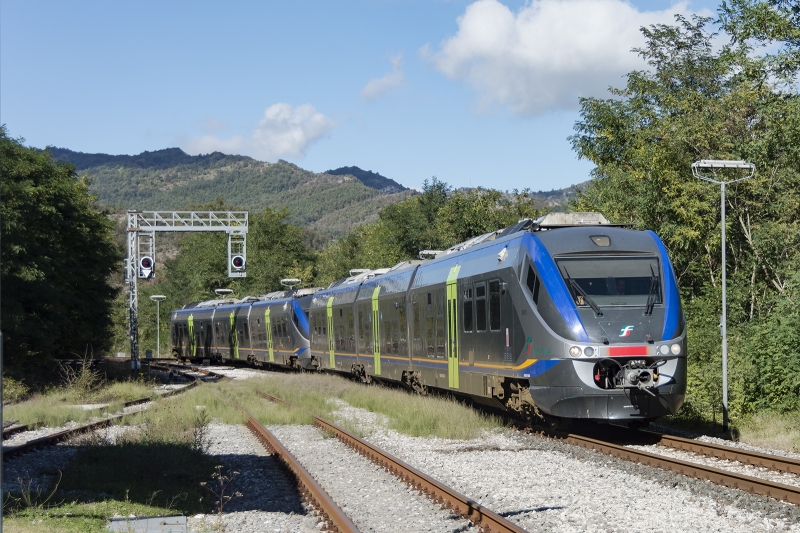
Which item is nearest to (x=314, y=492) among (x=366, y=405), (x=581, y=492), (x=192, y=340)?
(x=581, y=492)

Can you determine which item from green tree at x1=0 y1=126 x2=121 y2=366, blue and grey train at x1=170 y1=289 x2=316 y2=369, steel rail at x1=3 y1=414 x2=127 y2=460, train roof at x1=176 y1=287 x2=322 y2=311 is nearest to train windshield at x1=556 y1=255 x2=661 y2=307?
steel rail at x1=3 y1=414 x2=127 y2=460

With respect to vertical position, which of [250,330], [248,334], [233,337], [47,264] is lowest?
[233,337]

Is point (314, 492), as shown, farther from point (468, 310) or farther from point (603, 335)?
point (468, 310)

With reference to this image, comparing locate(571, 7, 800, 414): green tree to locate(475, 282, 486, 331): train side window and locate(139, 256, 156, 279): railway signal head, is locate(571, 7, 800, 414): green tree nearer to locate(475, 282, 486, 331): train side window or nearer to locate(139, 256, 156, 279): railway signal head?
locate(475, 282, 486, 331): train side window

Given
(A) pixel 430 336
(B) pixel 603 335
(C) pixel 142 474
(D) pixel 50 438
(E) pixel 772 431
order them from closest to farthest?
(C) pixel 142 474 → (B) pixel 603 335 → (E) pixel 772 431 → (D) pixel 50 438 → (A) pixel 430 336

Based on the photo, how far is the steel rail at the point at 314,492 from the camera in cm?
872

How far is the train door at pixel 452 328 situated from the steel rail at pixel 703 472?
14.8ft

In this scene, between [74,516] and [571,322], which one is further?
[571,322]

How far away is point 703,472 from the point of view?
10.8 m

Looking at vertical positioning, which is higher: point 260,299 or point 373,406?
point 260,299

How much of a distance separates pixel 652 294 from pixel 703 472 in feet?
12.5

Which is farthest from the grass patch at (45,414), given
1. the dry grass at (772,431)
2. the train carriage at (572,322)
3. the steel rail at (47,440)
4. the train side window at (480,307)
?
the dry grass at (772,431)

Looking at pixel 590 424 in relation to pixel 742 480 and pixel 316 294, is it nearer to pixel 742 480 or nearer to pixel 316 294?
pixel 742 480

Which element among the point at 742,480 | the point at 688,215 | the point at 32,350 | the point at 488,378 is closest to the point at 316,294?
the point at 32,350
